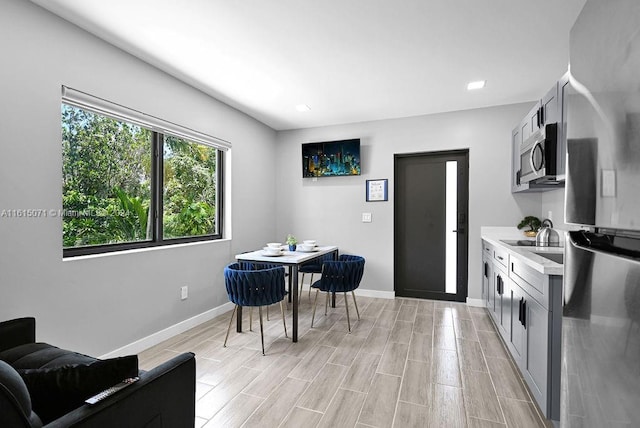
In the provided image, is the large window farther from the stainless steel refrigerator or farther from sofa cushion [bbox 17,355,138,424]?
the stainless steel refrigerator

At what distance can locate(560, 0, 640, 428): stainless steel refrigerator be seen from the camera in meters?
0.49

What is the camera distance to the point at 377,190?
4527 mm

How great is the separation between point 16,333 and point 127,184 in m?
1.47

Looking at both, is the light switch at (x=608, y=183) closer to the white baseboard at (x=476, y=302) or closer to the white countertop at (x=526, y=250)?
the white countertop at (x=526, y=250)

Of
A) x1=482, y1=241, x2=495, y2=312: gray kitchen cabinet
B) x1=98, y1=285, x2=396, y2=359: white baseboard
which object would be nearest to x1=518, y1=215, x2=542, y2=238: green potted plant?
x1=482, y1=241, x2=495, y2=312: gray kitchen cabinet

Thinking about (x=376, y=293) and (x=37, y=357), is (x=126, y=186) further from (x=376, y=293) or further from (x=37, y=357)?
(x=376, y=293)

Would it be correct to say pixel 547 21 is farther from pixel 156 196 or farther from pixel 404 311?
pixel 156 196

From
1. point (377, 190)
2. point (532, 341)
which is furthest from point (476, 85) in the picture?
point (532, 341)

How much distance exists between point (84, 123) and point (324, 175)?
307 centimetres

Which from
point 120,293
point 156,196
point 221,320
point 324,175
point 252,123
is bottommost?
point 221,320

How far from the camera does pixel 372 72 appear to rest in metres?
3.02

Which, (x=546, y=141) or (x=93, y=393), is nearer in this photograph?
(x=93, y=393)

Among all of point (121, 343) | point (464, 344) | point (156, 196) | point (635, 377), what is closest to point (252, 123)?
point (156, 196)

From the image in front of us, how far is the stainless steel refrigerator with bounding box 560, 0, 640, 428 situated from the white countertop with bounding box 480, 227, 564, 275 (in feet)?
3.82
